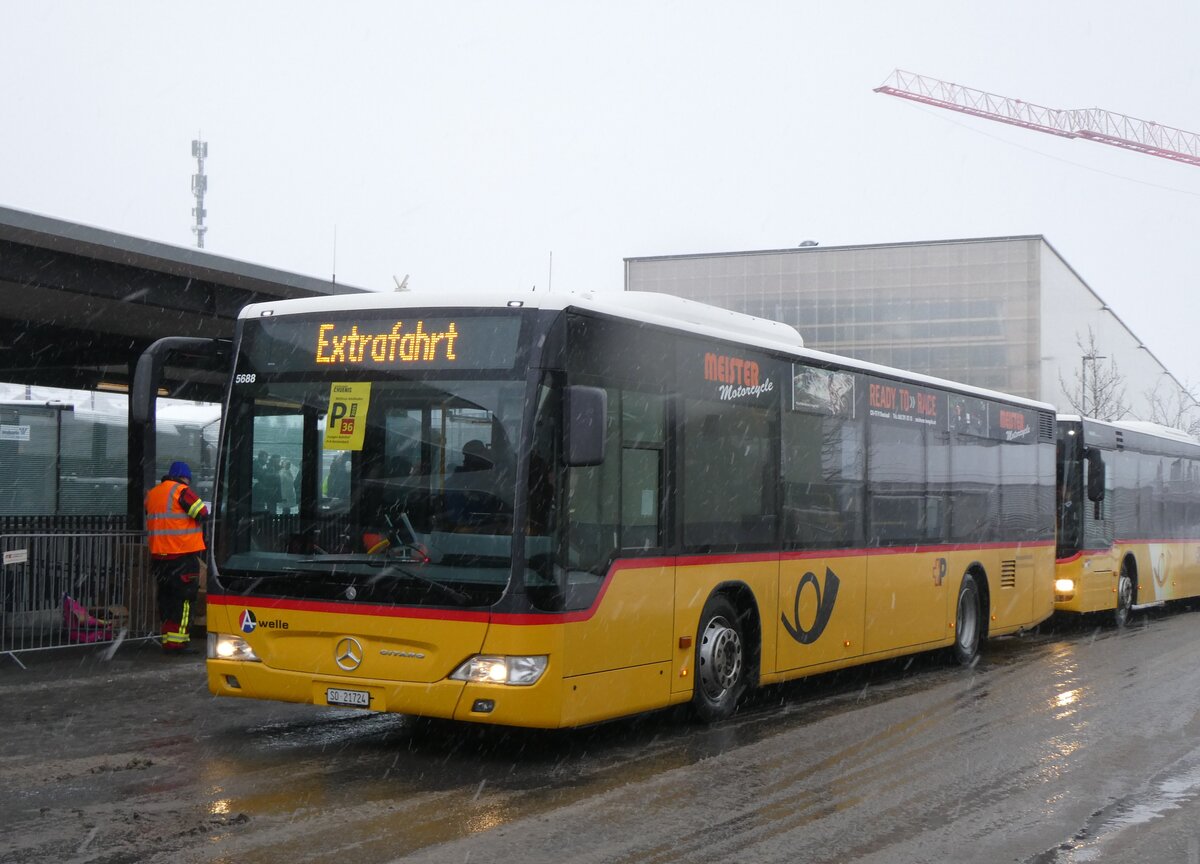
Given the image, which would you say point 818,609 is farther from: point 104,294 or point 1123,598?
point 1123,598

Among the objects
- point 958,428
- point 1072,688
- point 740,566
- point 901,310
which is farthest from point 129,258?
point 901,310

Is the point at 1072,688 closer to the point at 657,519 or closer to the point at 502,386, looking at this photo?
the point at 657,519

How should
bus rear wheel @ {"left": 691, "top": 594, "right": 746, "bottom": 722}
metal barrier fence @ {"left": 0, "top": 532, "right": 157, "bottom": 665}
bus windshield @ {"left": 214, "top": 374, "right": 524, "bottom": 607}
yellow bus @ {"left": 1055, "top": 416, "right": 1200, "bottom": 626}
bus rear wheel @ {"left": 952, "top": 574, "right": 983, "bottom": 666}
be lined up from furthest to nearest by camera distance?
yellow bus @ {"left": 1055, "top": 416, "right": 1200, "bottom": 626} → bus rear wheel @ {"left": 952, "top": 574, "right": 983, "bottom": 666} → metal barrier fence @ {"left": 0, "top": 532, "right": 157, "bottom": 665} → bus rear wheel @ {"left": 691, "top": 594, "right": 746, "bottom": 722} → bus windshield @ {"left": 214, "top": 374, "right": 524, "bottom": 607}

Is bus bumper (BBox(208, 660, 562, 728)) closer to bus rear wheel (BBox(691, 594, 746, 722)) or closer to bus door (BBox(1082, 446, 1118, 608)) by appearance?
bus rear wheel (BBox(691, 594, 746, 722))

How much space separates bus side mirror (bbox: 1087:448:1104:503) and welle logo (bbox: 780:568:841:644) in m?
8.83

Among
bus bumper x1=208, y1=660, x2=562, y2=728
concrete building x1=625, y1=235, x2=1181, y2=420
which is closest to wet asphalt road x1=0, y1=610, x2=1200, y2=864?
bus bumper x1=208, y1=660, x2=562, y2=728

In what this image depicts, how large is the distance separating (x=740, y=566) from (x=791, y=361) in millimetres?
1996

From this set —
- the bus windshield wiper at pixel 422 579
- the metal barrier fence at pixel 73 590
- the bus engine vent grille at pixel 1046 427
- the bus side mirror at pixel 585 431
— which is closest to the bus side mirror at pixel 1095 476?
the bus engine vent grille at pixel 1046 427

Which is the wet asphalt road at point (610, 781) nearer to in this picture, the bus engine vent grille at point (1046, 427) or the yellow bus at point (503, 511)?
the yellow bus at point (503, 511)

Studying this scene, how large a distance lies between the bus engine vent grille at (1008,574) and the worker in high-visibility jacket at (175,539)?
886cm

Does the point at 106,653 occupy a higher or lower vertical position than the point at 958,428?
lower

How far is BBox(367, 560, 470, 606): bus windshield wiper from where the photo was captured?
814 cm

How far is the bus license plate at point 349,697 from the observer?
27.6ft

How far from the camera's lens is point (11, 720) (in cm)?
1005
